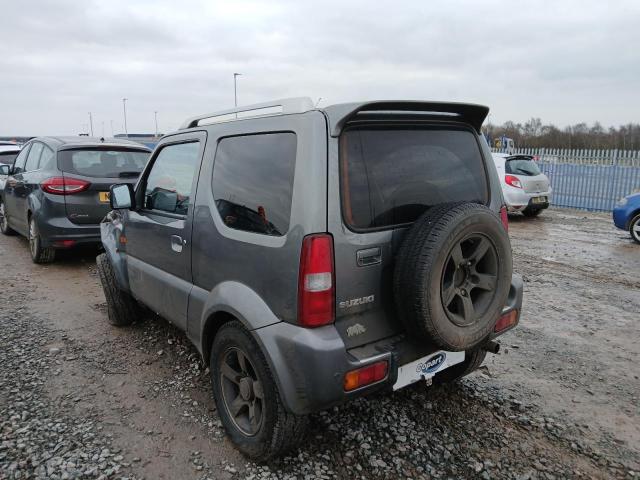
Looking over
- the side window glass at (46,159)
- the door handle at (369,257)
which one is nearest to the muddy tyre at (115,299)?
the side window glass at (46,159)

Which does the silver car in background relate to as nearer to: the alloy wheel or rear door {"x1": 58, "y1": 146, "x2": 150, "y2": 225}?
rear door {"x1": 58, "y1": 146, "x2": 150, "y2": 225}

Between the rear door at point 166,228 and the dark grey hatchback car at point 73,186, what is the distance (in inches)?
100

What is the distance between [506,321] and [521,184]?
944 cm

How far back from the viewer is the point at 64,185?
19.5 feet

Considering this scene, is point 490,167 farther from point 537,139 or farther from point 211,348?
point 537,139

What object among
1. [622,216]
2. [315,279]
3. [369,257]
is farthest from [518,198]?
[315,279]

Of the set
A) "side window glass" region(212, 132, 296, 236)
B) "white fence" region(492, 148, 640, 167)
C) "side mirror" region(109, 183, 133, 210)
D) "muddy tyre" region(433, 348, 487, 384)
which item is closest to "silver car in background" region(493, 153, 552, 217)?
"white fence" region(492, 148, 640, 167)

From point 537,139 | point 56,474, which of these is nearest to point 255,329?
point 56,474

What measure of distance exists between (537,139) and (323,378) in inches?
1982

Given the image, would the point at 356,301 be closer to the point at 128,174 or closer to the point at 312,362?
the point at 312,362

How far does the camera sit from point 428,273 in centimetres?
219

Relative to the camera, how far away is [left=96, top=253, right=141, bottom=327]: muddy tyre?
432 cm

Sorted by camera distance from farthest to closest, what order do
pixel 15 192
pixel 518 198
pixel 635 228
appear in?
pixel 518 198
pixel 635 228
pixel 15 192

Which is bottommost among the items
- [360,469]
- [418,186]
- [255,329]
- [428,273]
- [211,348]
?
[360,469]
